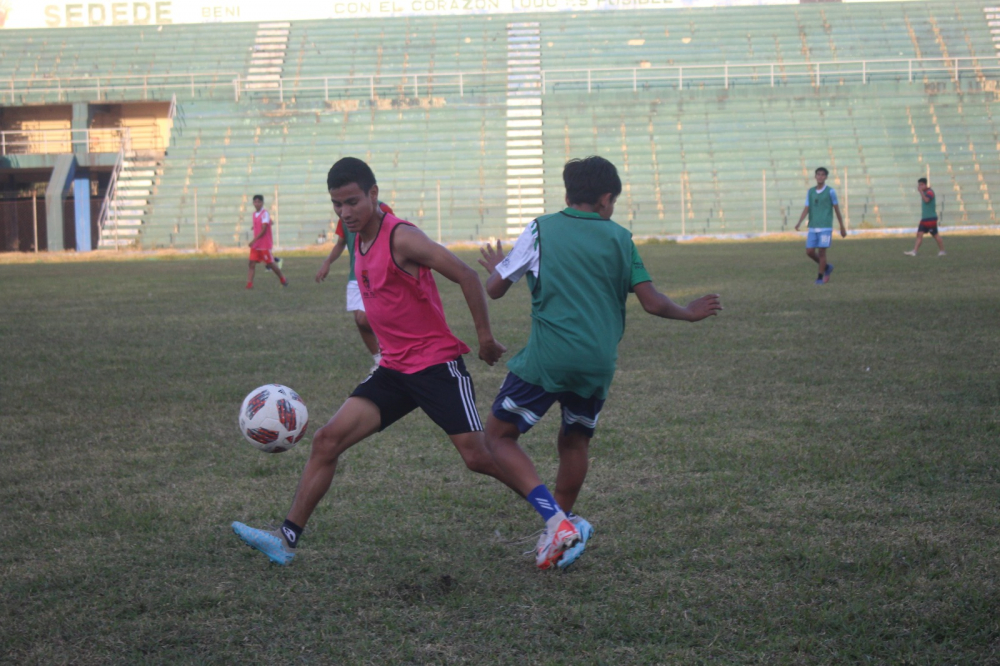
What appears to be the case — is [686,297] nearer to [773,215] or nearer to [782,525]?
[782,525]

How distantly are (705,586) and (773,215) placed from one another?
96.7 feet

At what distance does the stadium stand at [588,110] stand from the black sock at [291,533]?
92.2 feet

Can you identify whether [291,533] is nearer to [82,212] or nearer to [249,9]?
[82,212]

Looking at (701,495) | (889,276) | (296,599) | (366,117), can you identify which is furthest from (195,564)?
(366,117)

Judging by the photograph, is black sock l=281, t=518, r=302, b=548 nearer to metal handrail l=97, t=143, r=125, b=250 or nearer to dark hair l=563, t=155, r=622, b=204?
dark hair l=563, t=155, r=622, b=204

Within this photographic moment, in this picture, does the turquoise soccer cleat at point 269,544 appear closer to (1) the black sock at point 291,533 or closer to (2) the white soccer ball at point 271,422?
(1) the black sock at point 291,533

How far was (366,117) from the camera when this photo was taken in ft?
119

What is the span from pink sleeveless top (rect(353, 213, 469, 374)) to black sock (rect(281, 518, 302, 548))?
28.9 inches

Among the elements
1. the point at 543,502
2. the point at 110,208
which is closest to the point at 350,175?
the point at 543,502

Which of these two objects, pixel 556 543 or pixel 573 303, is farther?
pixel 573 303

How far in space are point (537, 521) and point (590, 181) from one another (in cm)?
153

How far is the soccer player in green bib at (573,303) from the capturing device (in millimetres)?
3867

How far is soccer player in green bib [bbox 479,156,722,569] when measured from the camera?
3.87 meters

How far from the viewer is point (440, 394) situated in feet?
12.9
